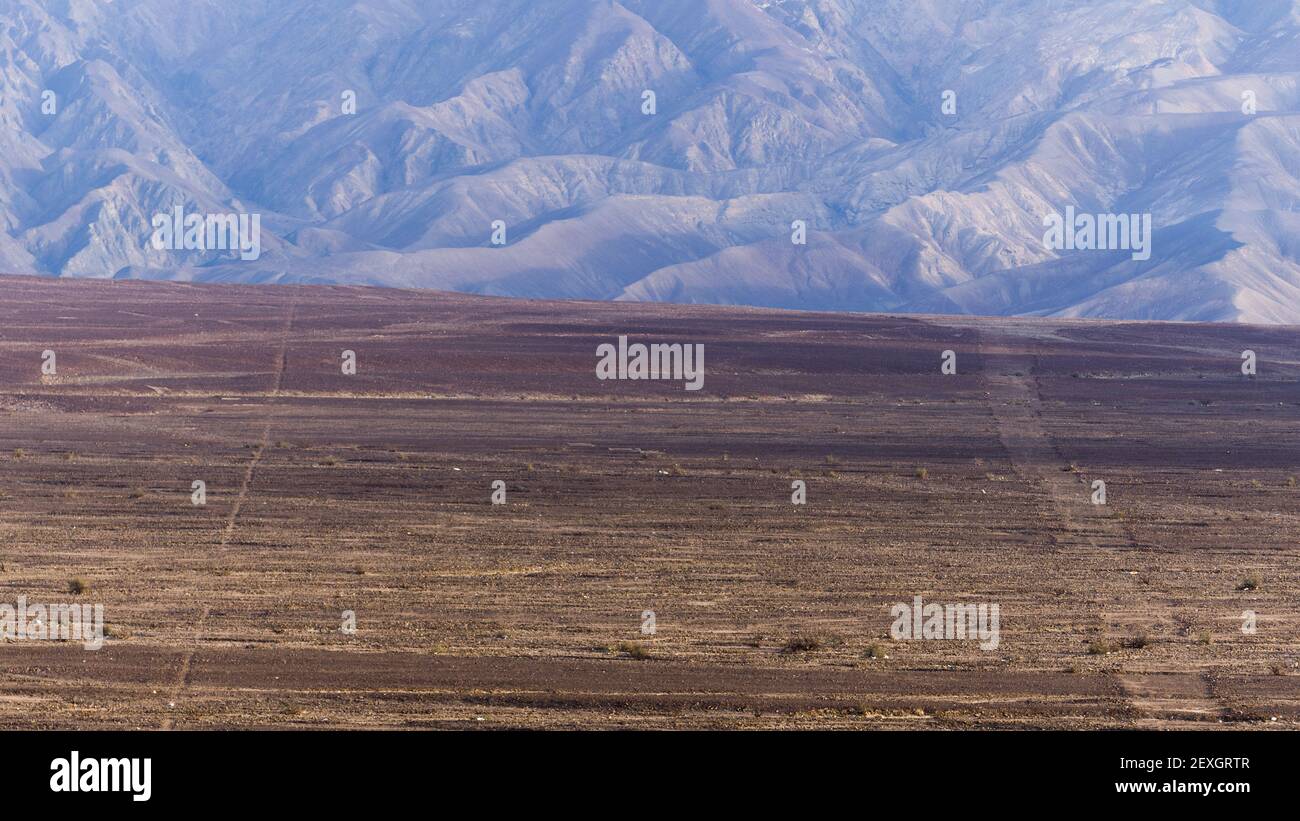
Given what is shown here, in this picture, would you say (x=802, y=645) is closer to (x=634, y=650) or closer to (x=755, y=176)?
(x=634, y=650)

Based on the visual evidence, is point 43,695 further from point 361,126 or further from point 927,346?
point 361,126

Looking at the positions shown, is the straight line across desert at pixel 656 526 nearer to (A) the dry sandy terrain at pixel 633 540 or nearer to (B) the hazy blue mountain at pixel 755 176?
(A) the dry sandy terrain at pixel 633 540

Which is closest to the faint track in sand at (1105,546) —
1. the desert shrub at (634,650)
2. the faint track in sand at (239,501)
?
the desert shrub at (634,650)

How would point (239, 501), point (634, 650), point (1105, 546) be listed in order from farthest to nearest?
point (239, 501), point (1105, 546), point (634, 650)

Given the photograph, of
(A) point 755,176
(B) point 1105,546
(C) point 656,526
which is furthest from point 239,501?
(A) point 755,176

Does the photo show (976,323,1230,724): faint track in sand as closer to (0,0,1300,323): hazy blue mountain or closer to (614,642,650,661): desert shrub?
(614,642,650,661): desert shrub

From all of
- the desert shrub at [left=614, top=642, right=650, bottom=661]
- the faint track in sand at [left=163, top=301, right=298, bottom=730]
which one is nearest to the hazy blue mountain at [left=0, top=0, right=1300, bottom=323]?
the faint track in sand at [left=163, top=301, right=298, bottom=730]
